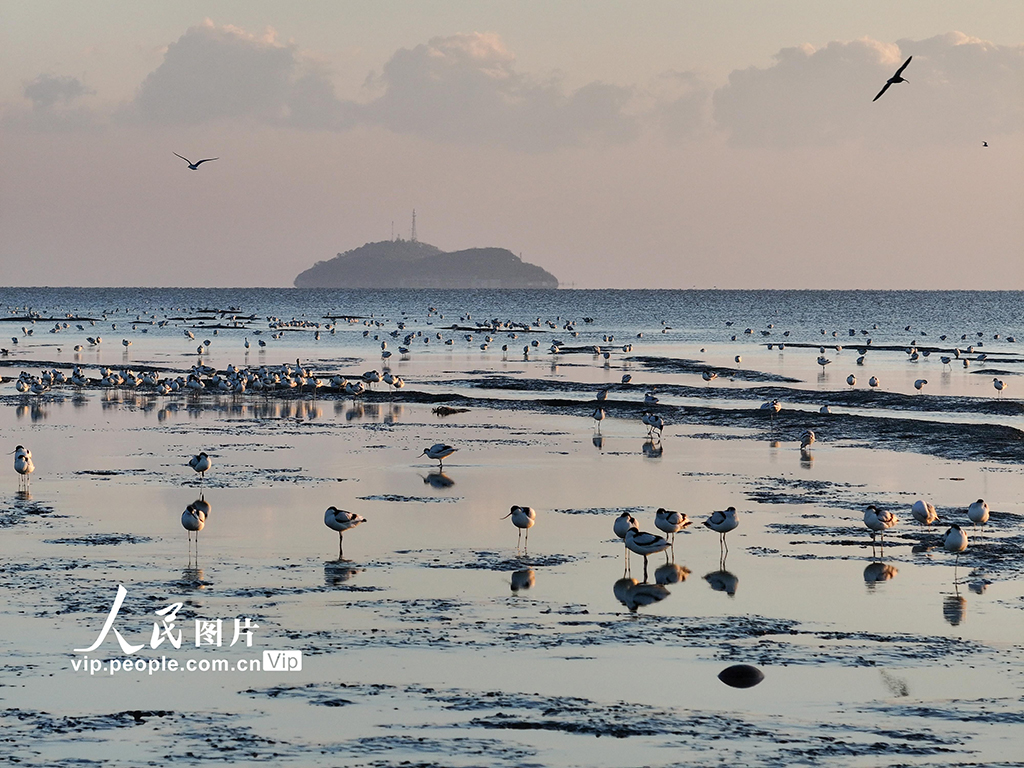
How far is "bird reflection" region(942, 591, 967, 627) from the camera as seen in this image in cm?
1411

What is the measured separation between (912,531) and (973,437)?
41.1 ft

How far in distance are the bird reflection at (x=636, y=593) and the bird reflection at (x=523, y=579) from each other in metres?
0.99

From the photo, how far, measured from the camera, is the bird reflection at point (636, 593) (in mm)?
14922

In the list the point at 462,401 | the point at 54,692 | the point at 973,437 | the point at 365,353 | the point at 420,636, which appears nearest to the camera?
the point at 54,692

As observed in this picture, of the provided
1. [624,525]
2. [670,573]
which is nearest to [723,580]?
[670,573]

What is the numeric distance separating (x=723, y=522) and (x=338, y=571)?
17.4 feet

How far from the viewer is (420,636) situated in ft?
43.2

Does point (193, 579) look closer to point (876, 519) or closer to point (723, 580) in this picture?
point (723, 580)

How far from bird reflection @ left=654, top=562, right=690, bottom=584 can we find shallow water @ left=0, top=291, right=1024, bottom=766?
0.22ft

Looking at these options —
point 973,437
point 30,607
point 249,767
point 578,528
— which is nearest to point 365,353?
point 973,437

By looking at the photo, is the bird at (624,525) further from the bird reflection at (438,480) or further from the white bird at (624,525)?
the bird reflection at (438,480)

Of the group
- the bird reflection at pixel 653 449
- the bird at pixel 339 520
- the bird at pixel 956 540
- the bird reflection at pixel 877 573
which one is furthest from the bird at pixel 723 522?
A: the bird reflection at pixel 653 449

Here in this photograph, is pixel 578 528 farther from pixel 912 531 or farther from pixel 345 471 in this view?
pixel 345 471

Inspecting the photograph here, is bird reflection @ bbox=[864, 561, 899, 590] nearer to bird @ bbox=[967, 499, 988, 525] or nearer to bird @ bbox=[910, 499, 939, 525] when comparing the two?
bird @ bbox=[910, 499, 939, 525]
